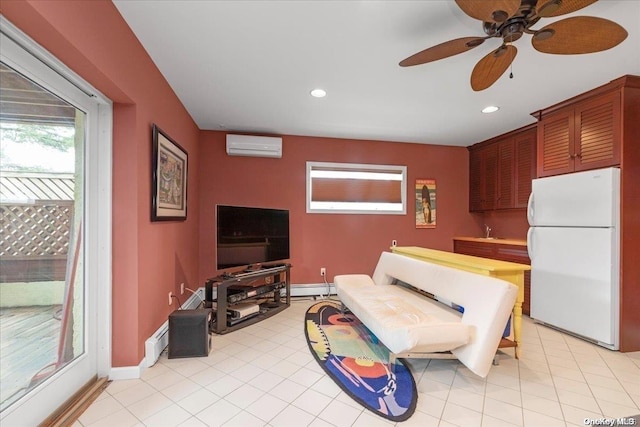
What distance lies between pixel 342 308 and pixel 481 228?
10.0 feet

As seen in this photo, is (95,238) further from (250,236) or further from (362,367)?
(362,367)

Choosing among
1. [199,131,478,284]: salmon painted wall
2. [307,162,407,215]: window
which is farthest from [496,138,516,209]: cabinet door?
[307,162,407,215]: window

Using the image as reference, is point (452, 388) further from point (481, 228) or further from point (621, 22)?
point (481, 228)

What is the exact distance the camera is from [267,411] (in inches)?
67.6

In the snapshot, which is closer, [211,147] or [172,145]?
[172,145]

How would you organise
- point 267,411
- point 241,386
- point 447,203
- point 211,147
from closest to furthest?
1. point 267,411
2. point 241,386
3. point 211,147
4. point 447,203

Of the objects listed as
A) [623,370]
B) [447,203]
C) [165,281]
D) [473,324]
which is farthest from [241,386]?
[447,203]

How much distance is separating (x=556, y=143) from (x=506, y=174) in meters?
1.06

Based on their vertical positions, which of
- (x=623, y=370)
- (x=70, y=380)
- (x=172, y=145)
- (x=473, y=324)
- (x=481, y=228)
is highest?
(x=172, y=145)

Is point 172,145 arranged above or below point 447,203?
above

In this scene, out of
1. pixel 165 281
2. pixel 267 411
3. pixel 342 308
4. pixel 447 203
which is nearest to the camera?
pixel 267 411

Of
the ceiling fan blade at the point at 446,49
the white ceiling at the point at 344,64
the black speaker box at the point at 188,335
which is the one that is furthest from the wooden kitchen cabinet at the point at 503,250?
the black speaker box at the point at 188,335

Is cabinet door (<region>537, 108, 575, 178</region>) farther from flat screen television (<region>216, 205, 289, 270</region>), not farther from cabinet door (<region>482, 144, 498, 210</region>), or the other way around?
flat screen television (<region>216, 205, 289, 270</region>)

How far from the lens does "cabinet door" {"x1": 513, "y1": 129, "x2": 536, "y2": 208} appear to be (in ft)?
12.3
